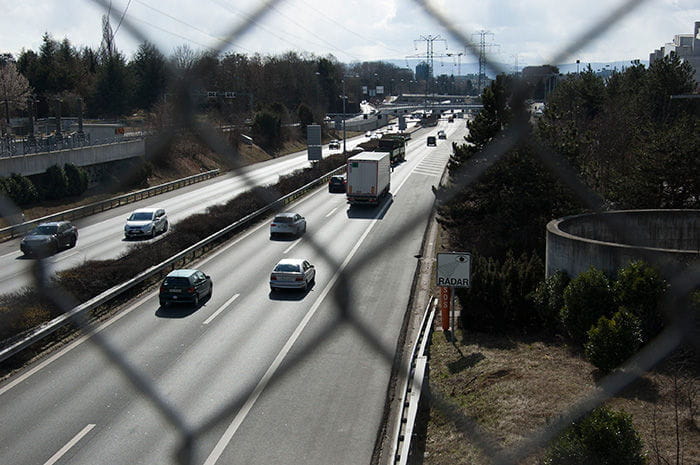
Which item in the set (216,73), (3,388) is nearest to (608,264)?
(216,73)

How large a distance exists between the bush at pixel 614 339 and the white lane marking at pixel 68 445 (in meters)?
4.25

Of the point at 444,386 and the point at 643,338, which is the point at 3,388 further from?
the point at 643,338

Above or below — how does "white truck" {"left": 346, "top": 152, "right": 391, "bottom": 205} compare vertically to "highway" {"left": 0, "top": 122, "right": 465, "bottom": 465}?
above

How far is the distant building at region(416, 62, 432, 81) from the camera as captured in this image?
168 centimetres

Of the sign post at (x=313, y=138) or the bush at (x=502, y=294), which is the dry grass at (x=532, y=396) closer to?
the bush at (x=502, y=294)

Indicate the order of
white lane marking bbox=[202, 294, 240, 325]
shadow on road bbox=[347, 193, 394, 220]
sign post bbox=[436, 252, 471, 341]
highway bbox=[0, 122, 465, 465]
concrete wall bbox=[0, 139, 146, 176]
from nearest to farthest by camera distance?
concrete wall bbox=[0, 139, 146, 176]
highway bbox=[0, 122, 465, 465]
sign post bbox=[436, 252, 471, 341]
white lane marking bbox=[202, 294, 240, 325]
shadow on road bbox=[347, 193, 394, 220]

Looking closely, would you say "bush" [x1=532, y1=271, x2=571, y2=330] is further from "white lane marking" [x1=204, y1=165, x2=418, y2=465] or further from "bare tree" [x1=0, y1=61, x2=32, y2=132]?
"bare tree" [x1=0, y1=61, x2=32, y2=132]

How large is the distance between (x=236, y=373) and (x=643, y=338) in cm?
393

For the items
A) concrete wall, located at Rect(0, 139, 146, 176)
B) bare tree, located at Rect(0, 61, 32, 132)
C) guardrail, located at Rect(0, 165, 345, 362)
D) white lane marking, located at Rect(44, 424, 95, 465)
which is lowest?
white lane marking, located at Rect(44, 424, 95, 465)

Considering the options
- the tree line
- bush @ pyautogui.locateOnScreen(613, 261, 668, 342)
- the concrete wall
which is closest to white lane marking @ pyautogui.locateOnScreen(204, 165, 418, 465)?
the tree line

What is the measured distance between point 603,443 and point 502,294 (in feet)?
16.2

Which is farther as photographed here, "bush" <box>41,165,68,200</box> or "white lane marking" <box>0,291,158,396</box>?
"white lane marking" <box>0,291,158,396</box>

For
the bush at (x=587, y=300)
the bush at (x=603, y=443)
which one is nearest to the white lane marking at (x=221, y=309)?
the bush at (x=587, y=300)

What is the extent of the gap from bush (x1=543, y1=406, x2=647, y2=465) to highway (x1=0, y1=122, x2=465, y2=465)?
0.97 metres
